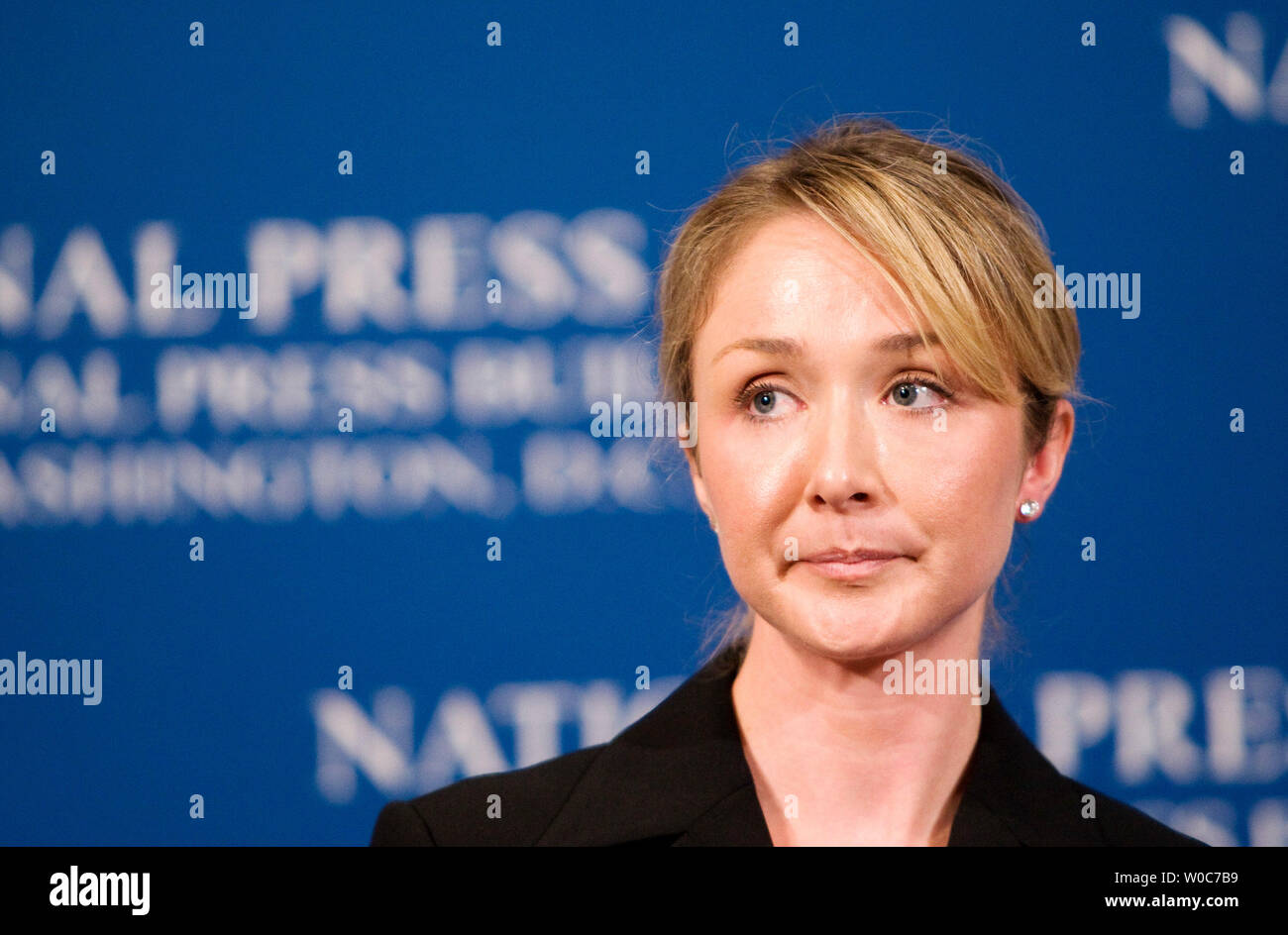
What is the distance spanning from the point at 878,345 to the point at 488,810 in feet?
2.60

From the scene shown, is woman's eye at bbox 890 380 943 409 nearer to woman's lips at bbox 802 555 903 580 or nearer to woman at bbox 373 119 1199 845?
woman at bbox 373 119 1199 845

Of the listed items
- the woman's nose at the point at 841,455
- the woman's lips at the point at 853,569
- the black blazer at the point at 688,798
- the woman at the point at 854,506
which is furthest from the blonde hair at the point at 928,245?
the black blazer at the point at 688,798

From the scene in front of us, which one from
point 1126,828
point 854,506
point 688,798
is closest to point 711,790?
point 688,798

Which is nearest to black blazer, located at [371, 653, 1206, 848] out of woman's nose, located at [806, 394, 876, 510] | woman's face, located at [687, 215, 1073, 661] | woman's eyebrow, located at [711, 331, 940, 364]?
woman's face, located at [687, 215, 1073, 661]

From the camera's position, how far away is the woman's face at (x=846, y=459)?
1367 mm

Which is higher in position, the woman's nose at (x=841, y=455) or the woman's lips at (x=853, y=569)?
the woman's nose at (x=841, y=455)

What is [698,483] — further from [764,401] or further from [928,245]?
[928,245]

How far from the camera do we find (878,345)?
136 centimetres

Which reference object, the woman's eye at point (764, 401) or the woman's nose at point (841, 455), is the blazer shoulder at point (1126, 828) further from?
the woman's eye at point (764, 401)

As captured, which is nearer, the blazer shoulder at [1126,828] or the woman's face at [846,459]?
the woman's face at [846,459]

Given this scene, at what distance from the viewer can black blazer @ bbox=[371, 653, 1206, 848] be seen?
1.47 m

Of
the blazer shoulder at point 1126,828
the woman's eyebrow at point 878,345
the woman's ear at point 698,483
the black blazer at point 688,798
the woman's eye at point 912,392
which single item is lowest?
the blazer shoulder at point 1126,828

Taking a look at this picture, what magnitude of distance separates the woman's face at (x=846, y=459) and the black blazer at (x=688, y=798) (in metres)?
0.21

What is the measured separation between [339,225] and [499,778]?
1042 mm
